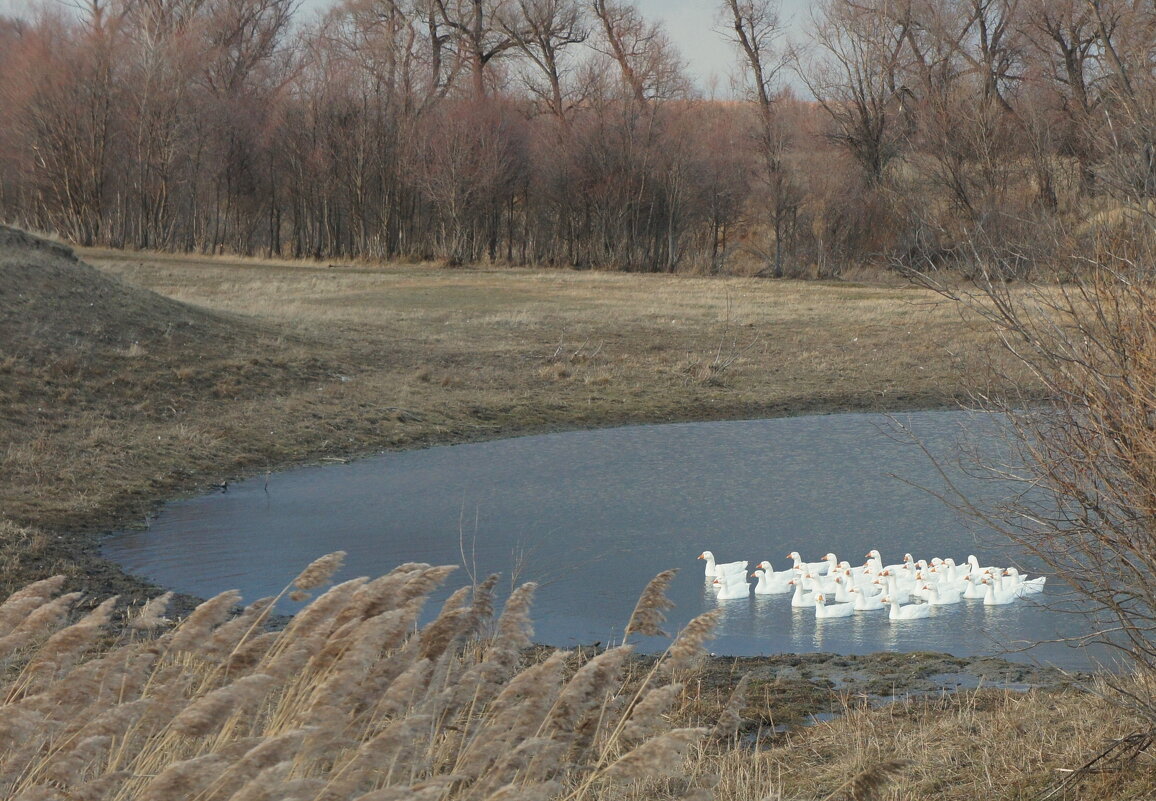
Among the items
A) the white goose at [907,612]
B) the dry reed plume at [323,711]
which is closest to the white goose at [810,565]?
the white goose at [907,612]

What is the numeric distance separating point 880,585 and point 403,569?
6526mm

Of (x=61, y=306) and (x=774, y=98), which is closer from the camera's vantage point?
(x=61, y=306)

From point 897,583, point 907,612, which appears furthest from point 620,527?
point 907,612

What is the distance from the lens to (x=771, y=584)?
10453 millimetres

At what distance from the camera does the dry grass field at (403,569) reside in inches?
134

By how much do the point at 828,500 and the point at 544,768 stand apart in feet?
33.5

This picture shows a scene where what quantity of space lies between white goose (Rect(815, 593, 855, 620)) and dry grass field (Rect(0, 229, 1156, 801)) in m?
2.38

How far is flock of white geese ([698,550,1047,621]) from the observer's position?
9961 mm

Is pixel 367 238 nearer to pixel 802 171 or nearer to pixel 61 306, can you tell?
pixel 802 171

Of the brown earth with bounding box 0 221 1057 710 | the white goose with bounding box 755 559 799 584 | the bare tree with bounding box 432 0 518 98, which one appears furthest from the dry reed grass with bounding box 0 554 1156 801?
the bare tree with bounding box 432 0 518 98

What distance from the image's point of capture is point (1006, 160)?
7.57 metres

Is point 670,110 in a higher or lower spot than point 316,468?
higher

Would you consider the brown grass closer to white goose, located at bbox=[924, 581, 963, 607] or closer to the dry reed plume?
white goose, located at bbox=[924, 581, 963, 607]

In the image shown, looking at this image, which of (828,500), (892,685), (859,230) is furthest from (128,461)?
(859,230)
